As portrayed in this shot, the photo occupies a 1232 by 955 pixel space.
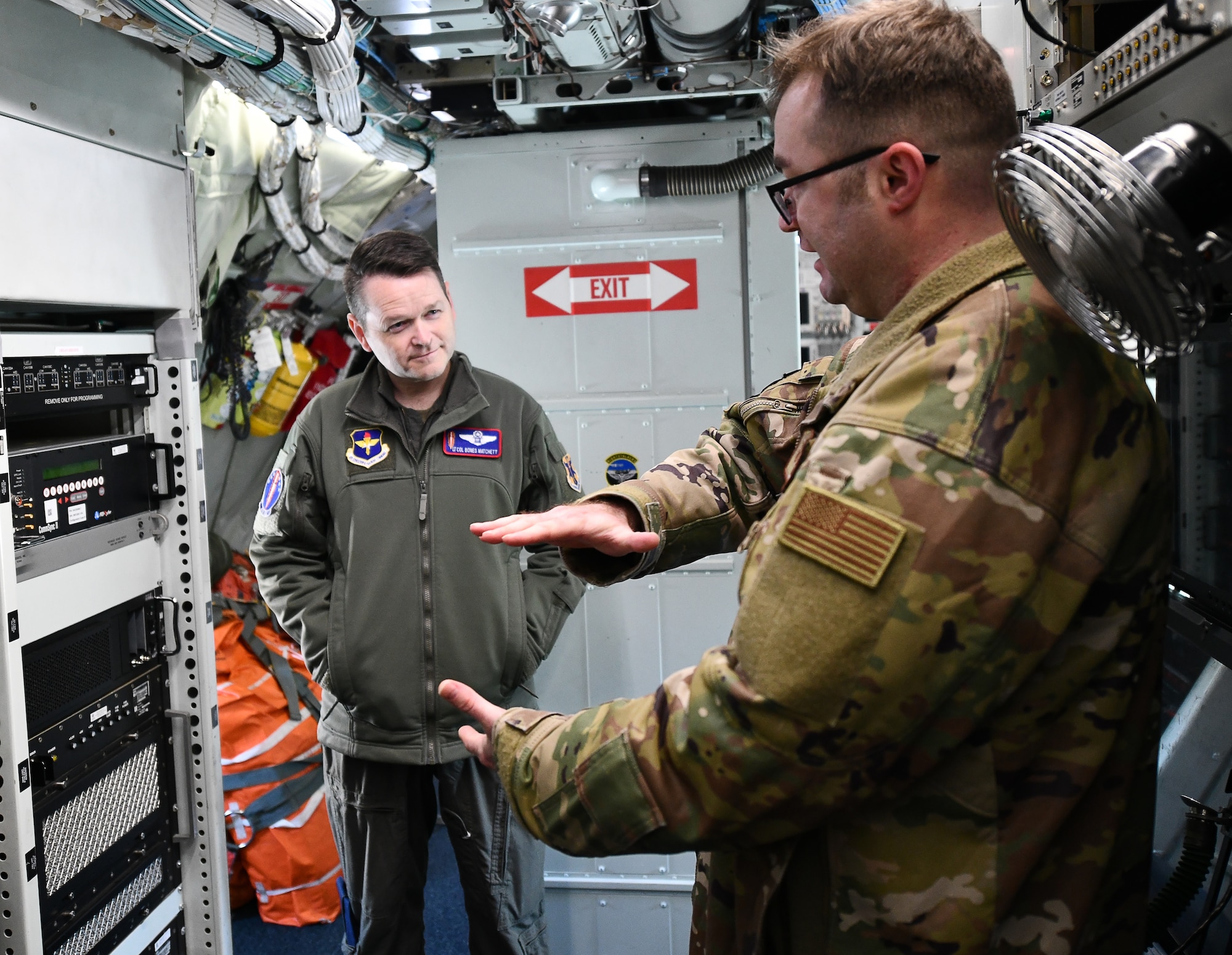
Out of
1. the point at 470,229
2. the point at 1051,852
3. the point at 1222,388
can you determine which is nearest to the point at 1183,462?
the point at 1222,388

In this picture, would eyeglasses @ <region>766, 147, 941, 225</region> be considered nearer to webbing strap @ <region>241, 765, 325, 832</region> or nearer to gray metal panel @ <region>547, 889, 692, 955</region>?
gray metal panel @ <region>547, 889, 692, 955</region>

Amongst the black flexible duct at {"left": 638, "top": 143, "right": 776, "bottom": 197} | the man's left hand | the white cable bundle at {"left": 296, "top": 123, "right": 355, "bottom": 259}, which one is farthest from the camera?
the white cable bundle at {"left": 296, "top": 123, "right": 355, "bottom": 259}

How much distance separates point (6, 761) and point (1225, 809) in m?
2.59

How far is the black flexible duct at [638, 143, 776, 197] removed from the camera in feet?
11.2

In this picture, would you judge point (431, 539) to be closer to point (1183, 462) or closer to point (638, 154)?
point (638, 154)

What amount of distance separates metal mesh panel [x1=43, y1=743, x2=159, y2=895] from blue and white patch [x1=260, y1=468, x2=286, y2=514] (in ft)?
2.50

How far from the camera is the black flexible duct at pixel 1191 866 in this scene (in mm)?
1991

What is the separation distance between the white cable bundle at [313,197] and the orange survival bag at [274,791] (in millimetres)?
1827

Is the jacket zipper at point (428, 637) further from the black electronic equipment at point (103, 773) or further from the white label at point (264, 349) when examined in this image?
the white label at point (264, 349)

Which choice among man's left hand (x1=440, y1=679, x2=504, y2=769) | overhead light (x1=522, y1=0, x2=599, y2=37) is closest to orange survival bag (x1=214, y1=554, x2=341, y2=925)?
overhead light (x1=522, y1=0, x2=599, y2=37)

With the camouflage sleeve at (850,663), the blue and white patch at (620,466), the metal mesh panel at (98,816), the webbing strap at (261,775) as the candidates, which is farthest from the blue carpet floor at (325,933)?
the camouflage sleeve at (850,663)

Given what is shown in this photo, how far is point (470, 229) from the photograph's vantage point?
143 inches

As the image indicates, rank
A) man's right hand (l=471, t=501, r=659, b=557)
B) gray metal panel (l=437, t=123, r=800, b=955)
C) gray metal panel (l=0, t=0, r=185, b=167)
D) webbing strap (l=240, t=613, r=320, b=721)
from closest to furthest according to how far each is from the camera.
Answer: man's right hand (l=471, t=501, r=659, b=557) < gray metal panel (l=0, t=0, r=185, b=167) < gray metal panel (l=437, t=123, r=800, b=955) < webbing strap (l=240, t=613, r=320, b=721)

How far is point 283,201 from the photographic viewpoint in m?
4.13
